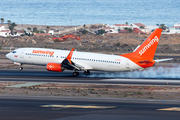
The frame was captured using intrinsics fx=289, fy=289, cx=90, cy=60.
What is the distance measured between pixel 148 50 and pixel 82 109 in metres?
25.1

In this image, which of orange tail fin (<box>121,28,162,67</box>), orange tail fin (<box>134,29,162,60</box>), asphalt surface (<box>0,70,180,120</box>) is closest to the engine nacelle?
orange tail fin (<box>121,28,162,67</box>)

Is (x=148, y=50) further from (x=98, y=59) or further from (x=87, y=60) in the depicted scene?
(x=87, y=60)

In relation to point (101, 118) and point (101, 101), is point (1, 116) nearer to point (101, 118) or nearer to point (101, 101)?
point (101, 118)

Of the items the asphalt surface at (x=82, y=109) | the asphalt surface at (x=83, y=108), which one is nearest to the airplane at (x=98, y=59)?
the asphalt surface at (x=83, y=108)

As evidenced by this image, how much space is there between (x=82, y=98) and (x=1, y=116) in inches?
387

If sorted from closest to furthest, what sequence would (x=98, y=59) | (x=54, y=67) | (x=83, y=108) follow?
(x=83, y=108)
(x=54, y=67)
(x=98, y=59)

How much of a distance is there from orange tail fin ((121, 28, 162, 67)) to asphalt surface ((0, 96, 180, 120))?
19.0m

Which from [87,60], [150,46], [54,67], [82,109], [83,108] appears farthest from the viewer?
[87,60]

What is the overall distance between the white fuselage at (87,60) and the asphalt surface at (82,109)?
1899 centimetres

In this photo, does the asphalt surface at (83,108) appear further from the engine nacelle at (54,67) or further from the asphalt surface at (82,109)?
the engine nacelle at (54,67)

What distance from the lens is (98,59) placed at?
47.7m

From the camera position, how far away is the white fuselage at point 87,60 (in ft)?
154

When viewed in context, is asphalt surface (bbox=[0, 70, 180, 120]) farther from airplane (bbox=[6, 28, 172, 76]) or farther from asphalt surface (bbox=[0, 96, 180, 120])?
airplane (bbox=[6, 28, 172, 76])

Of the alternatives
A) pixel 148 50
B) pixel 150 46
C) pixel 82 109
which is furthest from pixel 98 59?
pixel 82 109
